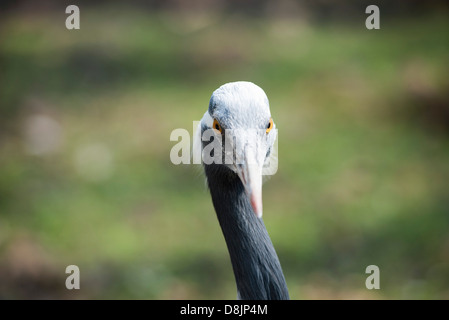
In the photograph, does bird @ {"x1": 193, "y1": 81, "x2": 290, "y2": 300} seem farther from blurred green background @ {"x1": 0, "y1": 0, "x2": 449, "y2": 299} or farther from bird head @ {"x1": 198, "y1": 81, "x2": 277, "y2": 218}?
blurred green background @ {"x1": 0, "y1": 0, "x2": 449, "y2": 299}

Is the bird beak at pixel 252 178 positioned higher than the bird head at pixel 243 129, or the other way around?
the bird head at pixel 243 129

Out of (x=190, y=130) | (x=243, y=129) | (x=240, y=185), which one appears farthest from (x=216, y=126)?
(x=190, y=130)

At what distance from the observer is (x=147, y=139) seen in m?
7.22

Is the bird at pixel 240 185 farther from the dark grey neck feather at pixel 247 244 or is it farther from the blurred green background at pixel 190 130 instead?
the blurred green background at pixel 190 130

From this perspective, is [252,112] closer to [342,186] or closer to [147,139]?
[342,186]

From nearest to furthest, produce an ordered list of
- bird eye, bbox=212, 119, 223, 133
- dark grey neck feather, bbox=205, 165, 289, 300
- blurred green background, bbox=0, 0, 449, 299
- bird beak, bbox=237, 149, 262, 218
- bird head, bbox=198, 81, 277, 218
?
bird beak, bbox=237, 149, 262, 218 → bird head, bbox=198, 81, 277, 218 → bird eye, bbox=212, 119, 223, 133 → dark grey neck feather, bbox=205, 165, 289, 300 → blurred green background, bbox=0, 0, 449, 299

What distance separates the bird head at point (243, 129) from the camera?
251 cm

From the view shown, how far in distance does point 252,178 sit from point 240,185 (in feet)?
1.51

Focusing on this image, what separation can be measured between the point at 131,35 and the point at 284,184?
4.08 meters

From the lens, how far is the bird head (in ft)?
8.23

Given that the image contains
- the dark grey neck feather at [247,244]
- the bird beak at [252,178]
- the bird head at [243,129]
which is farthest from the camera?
the dark grey neck feather at [247,244]

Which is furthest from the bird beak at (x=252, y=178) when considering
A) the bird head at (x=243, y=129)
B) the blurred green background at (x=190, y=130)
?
the blurred green background at (x=190, y=130)

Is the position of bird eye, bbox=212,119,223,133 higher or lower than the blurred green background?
lower

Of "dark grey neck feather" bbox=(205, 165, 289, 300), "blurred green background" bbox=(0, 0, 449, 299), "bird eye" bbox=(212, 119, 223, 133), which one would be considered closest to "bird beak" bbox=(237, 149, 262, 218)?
"bird eye" bbox=(212, 119, 223, 133)
